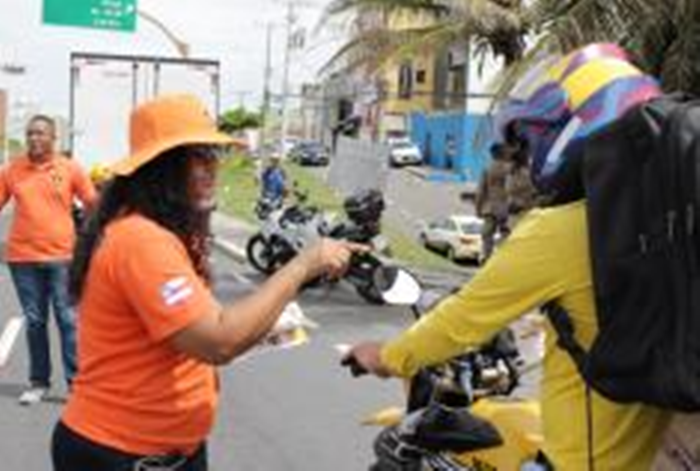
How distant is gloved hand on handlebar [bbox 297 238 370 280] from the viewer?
3.49m

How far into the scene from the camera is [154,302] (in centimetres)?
342

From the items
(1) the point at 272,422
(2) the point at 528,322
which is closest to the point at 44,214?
(1) the point at 272,422

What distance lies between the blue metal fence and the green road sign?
991 inches

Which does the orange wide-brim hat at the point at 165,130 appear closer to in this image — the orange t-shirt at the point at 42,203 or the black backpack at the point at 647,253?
the black backpack at the point at 647,253

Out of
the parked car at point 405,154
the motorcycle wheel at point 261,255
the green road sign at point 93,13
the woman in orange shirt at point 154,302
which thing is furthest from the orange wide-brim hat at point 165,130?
the parked car at point 405,154

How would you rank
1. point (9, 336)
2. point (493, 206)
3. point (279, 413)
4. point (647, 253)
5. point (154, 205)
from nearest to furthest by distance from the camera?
point (647, 253) < point (154, 205) < point (279, 413) < point (9, 336) < point (493, 206)

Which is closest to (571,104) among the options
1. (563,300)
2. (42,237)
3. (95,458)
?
(563,300)

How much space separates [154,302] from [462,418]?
3.40ft

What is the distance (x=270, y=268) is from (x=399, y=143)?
51.8 meters

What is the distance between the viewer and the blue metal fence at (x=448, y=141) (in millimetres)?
64000

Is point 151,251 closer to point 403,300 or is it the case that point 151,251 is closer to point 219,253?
point 403,300

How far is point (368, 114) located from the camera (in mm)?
69750

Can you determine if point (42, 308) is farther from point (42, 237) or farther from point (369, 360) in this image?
point (369, 360)

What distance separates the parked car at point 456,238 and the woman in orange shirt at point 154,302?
25.2m
